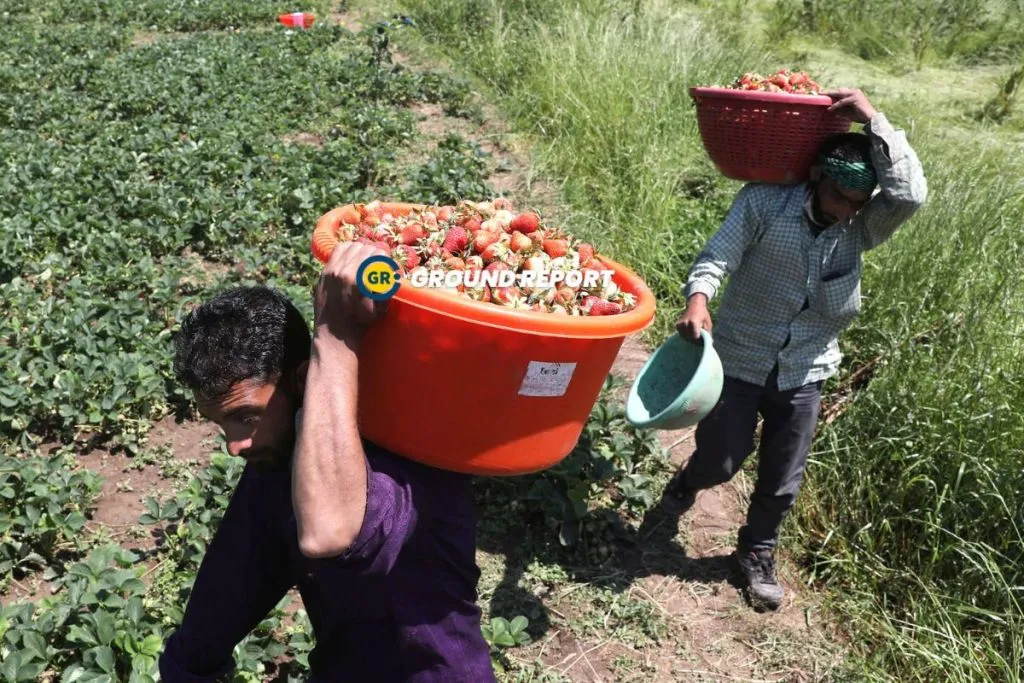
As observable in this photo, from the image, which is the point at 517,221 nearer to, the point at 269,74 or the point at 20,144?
the point at 20,144

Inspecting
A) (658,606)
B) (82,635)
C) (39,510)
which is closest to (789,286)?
(658,606)

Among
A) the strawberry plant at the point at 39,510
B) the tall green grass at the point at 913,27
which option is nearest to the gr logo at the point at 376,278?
the strawberry plant at the point at 39,510

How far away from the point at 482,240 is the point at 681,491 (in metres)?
2.13

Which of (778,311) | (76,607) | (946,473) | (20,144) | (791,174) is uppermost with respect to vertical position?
(791,174)

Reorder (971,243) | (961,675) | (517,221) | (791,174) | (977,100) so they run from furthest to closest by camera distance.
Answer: (977,100), (971,243), (791,174), (961,675), (517,221)

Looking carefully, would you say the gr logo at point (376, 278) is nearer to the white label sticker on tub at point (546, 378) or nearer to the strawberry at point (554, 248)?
the white label sticker on tub at point (546, 378)

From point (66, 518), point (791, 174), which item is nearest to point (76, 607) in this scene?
point (66, 518)

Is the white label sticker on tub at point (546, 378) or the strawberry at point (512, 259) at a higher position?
the strawberry at point (512, 259)

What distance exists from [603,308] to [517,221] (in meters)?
0.28

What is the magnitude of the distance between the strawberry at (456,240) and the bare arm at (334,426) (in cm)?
26

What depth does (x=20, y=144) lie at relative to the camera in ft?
21.6

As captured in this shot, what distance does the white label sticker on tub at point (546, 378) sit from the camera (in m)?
1.48

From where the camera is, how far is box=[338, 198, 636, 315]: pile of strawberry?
4.98ft

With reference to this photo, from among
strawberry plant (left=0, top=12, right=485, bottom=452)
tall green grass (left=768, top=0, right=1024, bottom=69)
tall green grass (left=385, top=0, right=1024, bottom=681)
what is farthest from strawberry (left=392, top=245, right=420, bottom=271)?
tall green grass (left=768, top=0, right=1024, bottom=69)
